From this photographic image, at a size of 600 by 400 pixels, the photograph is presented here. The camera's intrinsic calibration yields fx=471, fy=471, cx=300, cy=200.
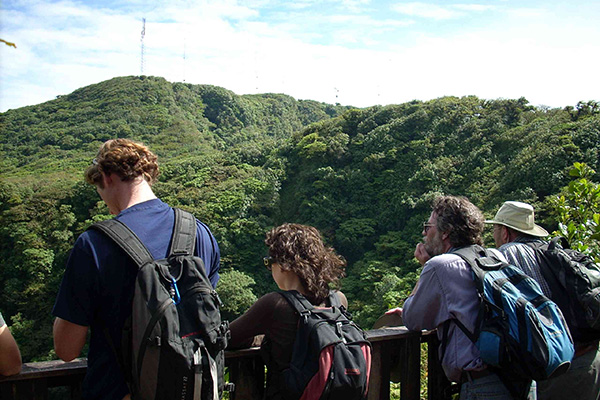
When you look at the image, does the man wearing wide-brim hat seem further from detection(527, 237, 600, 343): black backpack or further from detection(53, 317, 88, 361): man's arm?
→ detection(53, 317, 88, 361): man's arm

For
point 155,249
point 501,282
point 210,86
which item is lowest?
point 501,282

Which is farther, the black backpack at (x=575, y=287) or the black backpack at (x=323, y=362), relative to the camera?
the black backpack at (x=575, y=287)

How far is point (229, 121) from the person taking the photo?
248 feet

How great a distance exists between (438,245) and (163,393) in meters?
1.21

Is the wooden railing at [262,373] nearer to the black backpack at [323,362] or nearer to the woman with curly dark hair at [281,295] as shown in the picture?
the woman with curly dark hair at [281,295]

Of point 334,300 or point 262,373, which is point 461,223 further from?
point 262,373

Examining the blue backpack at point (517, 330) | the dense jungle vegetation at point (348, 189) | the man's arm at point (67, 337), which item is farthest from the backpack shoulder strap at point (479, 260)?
the dense jungle vegetation at point (348, 189)

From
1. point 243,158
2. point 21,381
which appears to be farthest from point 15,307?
point 21,381

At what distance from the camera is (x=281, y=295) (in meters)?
1.60

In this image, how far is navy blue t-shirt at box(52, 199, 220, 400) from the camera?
1291 millimetres

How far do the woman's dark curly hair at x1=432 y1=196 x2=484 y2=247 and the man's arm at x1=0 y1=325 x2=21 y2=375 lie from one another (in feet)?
5.06

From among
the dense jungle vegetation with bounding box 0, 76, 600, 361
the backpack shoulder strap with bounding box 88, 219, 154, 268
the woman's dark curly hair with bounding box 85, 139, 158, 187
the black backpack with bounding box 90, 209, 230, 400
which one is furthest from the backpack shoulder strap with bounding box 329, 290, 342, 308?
the dense jungle vegetation with bounding box 0, 76, 600, 361

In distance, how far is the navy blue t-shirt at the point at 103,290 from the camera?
129cm

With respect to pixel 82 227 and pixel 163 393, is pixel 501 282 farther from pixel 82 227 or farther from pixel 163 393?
pixel 82 227
